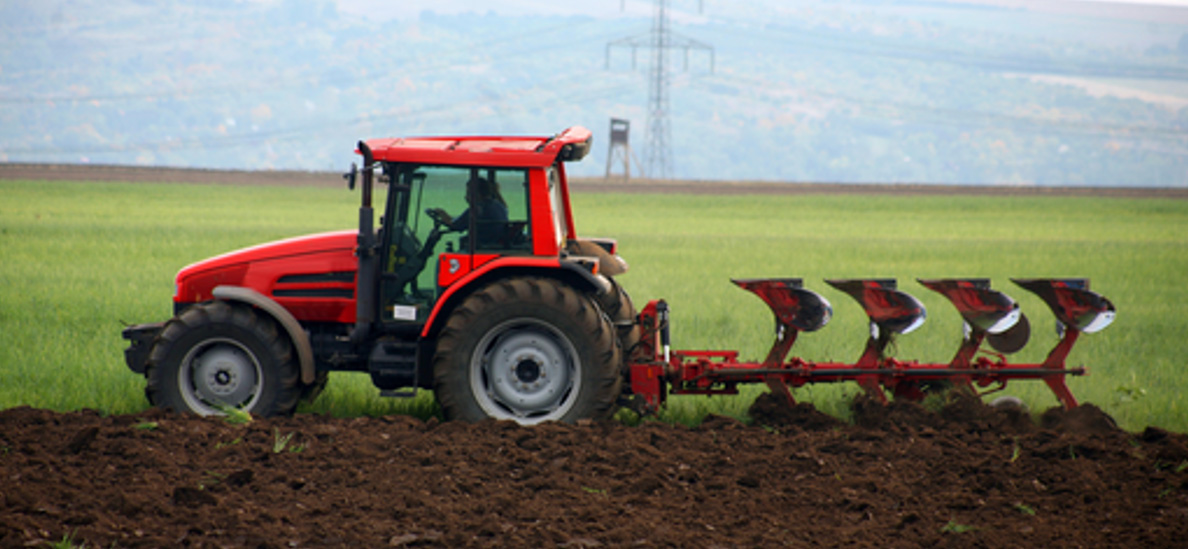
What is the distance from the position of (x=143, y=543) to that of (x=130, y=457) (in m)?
1.55

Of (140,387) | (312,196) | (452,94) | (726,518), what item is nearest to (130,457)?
(140,387)

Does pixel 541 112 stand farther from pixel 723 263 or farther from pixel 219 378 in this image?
pixel 219 378

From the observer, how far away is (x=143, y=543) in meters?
5.44

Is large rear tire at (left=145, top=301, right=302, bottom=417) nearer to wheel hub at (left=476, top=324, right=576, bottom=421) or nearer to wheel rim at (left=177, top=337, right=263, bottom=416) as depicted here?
wheel rim at (left=177, top=337, right=263, bottom=416)

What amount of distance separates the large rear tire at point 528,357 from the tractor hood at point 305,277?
1091 millimetres

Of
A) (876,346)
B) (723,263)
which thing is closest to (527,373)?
(876,346)

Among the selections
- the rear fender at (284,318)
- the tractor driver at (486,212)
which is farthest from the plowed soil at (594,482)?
the tractor driver at (486,212)

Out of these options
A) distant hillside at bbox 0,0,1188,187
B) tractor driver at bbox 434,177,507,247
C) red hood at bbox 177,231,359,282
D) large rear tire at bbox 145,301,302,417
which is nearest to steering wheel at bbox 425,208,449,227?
tractor driver at bbox 434,177,507,247

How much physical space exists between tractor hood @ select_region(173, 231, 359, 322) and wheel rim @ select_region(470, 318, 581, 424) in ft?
4.07

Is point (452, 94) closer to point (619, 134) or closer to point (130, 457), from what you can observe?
point (619, 134)

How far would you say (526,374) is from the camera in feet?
25.7

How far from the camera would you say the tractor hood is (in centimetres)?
818

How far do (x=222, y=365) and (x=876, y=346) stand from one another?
5.12 meters

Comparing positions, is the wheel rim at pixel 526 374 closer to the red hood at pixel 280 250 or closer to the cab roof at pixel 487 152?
the cab roof at pixel 487 152
